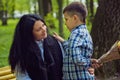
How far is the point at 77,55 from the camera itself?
4039 millimetres

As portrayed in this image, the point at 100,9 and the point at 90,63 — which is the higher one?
the point at 100,9

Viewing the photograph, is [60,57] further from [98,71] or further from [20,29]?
[98,71]

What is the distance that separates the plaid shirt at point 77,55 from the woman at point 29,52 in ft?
0.59

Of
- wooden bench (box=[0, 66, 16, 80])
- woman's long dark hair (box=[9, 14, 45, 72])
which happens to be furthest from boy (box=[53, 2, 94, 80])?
wooden bench (box=[0, 66, 16, 80])

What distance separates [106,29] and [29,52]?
13.8 feet

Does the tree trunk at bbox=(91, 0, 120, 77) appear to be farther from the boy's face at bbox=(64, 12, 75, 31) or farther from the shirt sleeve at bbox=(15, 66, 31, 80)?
the shirt sleeve at bbox=(15, 66, 31, 80)

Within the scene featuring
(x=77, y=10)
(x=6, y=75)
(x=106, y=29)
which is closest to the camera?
(x=77, y=10)

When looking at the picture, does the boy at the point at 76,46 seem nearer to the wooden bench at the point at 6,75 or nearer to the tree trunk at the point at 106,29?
the wooden bench at the point at 6,75

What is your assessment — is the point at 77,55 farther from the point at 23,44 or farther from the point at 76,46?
the point at 23,44

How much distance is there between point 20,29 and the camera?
13.1ft

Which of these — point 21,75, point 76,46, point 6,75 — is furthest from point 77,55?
point 6,75

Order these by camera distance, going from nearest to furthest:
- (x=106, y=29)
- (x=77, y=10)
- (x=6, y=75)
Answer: (x=77, y=10) < (x=6, y=75) < (x=106, y=29)

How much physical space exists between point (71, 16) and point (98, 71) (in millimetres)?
4013

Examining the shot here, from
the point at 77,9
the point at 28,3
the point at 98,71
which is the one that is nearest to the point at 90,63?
the point at 77,9
